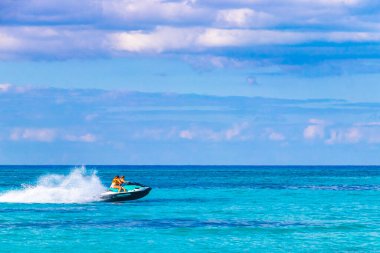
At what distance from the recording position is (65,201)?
225ft

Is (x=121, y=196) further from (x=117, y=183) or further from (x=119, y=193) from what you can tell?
(x=117, y=183)

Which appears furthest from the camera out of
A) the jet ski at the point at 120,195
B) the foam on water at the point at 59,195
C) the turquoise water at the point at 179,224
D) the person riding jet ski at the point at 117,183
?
the foam on water at the point at 59,195

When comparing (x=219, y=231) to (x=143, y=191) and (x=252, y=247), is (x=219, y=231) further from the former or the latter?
(x=143, y=191)

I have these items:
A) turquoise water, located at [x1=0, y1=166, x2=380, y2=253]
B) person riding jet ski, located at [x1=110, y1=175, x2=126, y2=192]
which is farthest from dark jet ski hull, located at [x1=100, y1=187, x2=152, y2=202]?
turquoise water, located at [x1=0, y1=166, x2=380, y2=253]

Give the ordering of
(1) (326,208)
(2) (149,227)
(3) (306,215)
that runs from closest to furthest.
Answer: (2) (149,227) → (3) (306,215) → (1) (326,208)

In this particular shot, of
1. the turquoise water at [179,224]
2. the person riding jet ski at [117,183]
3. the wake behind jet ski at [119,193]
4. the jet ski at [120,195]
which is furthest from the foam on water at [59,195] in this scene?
the person riding jet ski at [117,183]

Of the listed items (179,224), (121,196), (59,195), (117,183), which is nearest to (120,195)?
(121,196)

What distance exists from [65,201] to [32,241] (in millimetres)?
25539

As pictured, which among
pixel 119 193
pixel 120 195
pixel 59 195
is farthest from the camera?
pixel 59 195

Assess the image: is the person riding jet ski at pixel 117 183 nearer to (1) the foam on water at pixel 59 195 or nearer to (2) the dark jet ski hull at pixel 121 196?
(2) the dark jet ski hull at pixel 121 196

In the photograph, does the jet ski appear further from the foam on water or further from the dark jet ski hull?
the foam on water

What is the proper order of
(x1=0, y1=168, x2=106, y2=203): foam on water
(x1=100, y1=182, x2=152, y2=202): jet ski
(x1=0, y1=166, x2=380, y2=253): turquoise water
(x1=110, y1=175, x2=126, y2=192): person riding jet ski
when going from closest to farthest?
1. (x1=0, y1=166, x2=380, y2=253): turquoise water
2. (x1=100, y1=182, x2=152, y2=202): jet ski
3. (x1=110, y1=175, x2=126, y2=192): person riding jet ski
4. (x1=0, y1=168, x2=106, y2=203): foam on water

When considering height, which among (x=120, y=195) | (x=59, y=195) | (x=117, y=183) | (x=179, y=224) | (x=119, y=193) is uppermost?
(x=117, y=183)

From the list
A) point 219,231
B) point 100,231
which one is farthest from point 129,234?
point 219,231
